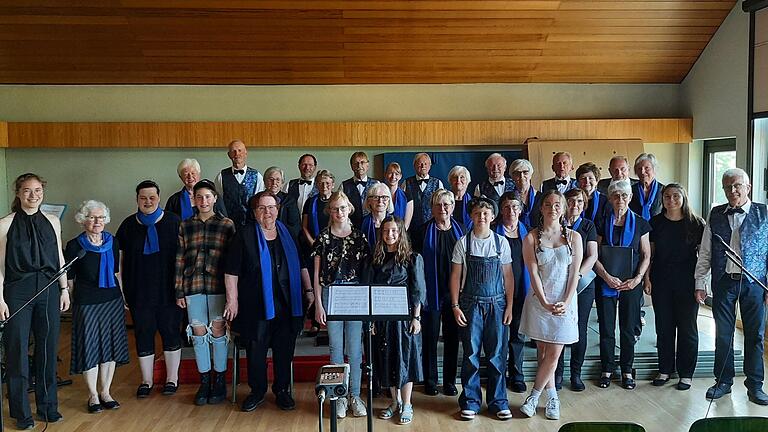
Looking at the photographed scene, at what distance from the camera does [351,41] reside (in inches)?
269

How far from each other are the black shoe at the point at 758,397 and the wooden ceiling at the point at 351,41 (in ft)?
12.3

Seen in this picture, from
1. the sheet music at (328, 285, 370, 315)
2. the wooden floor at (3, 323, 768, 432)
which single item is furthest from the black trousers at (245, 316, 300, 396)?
the sheet music at (328, 285, 370, 315)

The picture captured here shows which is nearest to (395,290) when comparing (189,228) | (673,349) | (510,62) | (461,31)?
(189,228)

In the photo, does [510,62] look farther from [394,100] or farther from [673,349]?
[673,349]

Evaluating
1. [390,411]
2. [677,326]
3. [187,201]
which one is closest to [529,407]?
[390,411]

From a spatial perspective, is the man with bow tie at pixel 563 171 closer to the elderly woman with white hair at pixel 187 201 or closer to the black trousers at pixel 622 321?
the black trousers at pixel 622 321

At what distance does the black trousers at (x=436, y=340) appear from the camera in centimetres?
462

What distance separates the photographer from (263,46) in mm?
6887

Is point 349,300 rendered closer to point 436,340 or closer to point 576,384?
point 436,340

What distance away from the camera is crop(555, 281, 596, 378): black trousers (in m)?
4.78

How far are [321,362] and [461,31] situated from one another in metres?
3.61

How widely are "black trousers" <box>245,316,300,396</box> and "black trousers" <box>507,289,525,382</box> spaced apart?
5.10 feet

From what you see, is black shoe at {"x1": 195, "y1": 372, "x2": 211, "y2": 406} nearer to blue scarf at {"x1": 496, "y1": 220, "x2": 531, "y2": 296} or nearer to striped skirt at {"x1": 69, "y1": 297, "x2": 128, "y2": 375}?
striped skirt at {"x1": 69, "y1": 297, "x2": 128, "y2": 375}

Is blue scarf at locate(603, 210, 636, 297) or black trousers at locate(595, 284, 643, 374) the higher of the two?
blue scarf at locate(603, 210, 636, 297)
